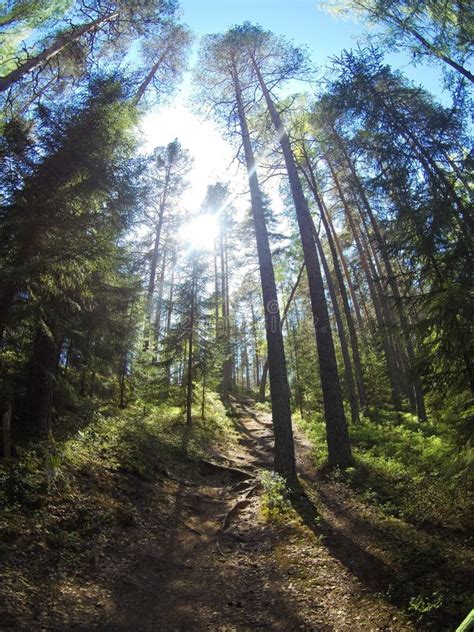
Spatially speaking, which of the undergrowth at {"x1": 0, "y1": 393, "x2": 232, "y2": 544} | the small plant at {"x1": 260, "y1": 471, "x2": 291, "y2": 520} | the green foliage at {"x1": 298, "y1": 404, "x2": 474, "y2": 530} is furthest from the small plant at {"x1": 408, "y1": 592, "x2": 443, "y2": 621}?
the undergrowth at {"x1": 0, "y1": 393, "x2": 232, "y2": 544}

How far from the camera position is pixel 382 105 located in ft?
29.9

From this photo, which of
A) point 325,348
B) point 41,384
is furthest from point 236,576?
point 325,348

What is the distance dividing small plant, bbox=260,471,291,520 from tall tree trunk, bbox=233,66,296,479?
43cm

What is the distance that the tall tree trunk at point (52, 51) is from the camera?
965cm

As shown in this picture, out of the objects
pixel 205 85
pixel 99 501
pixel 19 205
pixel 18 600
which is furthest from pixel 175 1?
pixel 18 600

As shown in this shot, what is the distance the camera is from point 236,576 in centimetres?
554

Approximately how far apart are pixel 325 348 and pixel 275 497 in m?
4.28

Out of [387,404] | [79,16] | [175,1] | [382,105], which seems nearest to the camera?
[382,105]

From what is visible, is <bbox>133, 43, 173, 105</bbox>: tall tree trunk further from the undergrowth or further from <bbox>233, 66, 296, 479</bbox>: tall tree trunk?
the undergrowth

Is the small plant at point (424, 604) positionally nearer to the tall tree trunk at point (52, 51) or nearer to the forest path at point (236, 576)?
the forest path at point (236, 576)

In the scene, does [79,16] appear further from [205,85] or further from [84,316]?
[84,316]

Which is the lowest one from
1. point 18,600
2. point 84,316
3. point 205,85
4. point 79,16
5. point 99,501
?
point 18,600

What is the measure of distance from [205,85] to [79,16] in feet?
14.8

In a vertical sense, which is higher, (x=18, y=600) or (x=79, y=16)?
(x=79, y=16)
